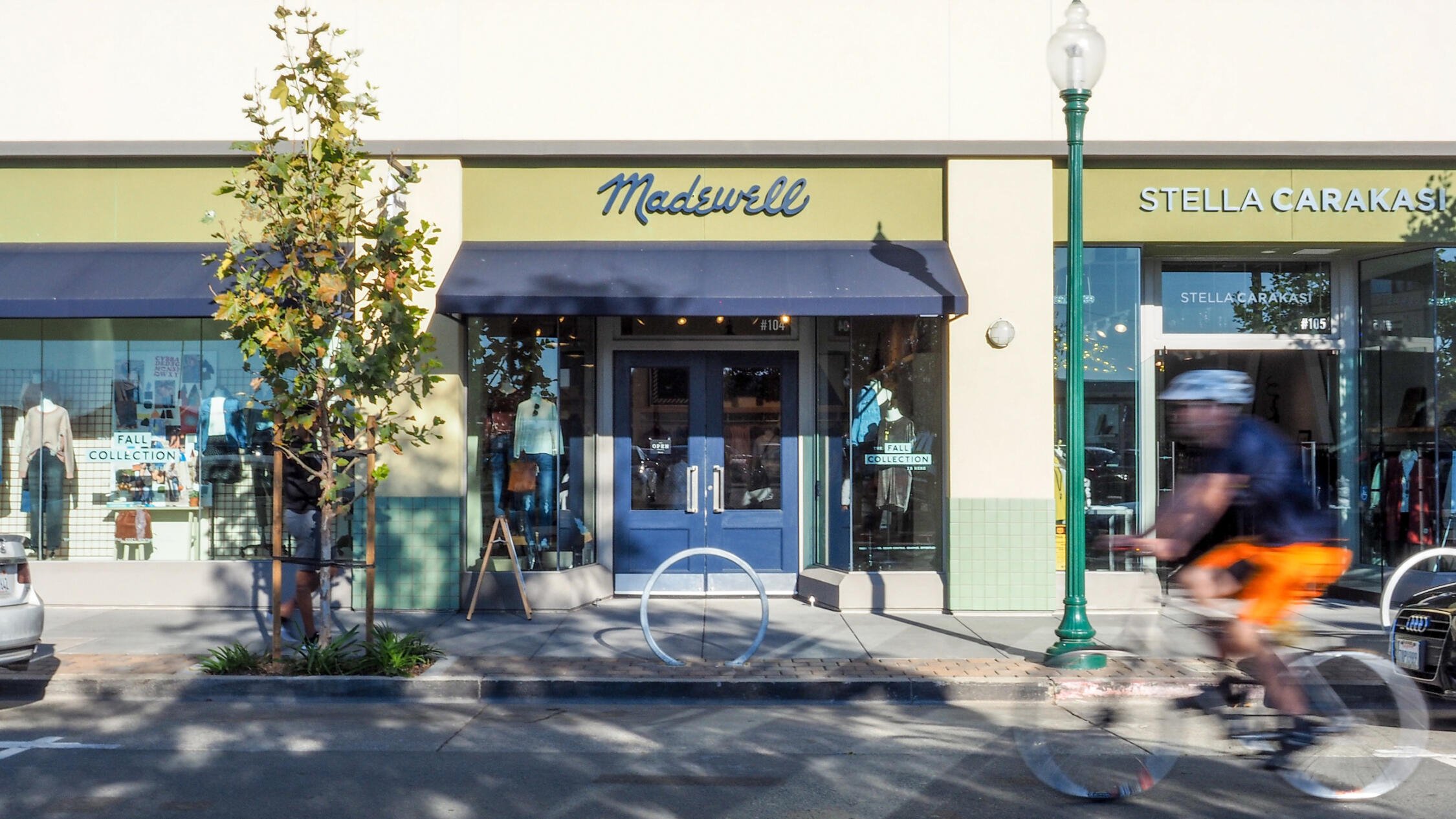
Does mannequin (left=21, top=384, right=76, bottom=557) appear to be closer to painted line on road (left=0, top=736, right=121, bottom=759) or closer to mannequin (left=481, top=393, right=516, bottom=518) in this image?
mannequin (left=481, top=393, right=516, bottom=518)

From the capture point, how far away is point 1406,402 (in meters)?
12.2

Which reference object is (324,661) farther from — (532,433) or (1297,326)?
(1297,326)

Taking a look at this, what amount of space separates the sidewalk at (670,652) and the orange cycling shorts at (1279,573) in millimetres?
502

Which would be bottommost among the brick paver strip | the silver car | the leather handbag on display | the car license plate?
the brick paver strip

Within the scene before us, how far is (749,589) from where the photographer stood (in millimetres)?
12438

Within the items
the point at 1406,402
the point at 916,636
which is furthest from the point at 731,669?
the point at 1406,402

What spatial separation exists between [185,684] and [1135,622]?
638 cm

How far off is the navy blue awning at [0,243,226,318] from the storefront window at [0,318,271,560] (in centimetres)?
81

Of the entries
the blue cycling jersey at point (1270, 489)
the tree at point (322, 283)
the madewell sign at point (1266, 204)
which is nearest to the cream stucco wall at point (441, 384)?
the tree at point (322, 283)

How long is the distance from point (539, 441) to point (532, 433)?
107 mm

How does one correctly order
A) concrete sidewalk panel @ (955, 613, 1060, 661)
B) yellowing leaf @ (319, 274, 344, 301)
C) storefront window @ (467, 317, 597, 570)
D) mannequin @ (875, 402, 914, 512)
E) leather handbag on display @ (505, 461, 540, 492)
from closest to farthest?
yellowing leaf @ (319, 274, 344, 301) → concrete sidewalk panel @ (955, 613, 1060, 661) → mannequin @ (875, 402, 914, 512) → storefront window @ (467, 317, 597, 570) → leather handbag on display @ (505, 461, 540, 492)

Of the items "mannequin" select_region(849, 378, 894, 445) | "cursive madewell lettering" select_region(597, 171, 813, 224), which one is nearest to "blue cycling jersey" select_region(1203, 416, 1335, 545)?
"mannequin" select_region(849, 378, 894, 445)

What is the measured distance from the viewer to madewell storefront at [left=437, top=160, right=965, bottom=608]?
35.8ft
